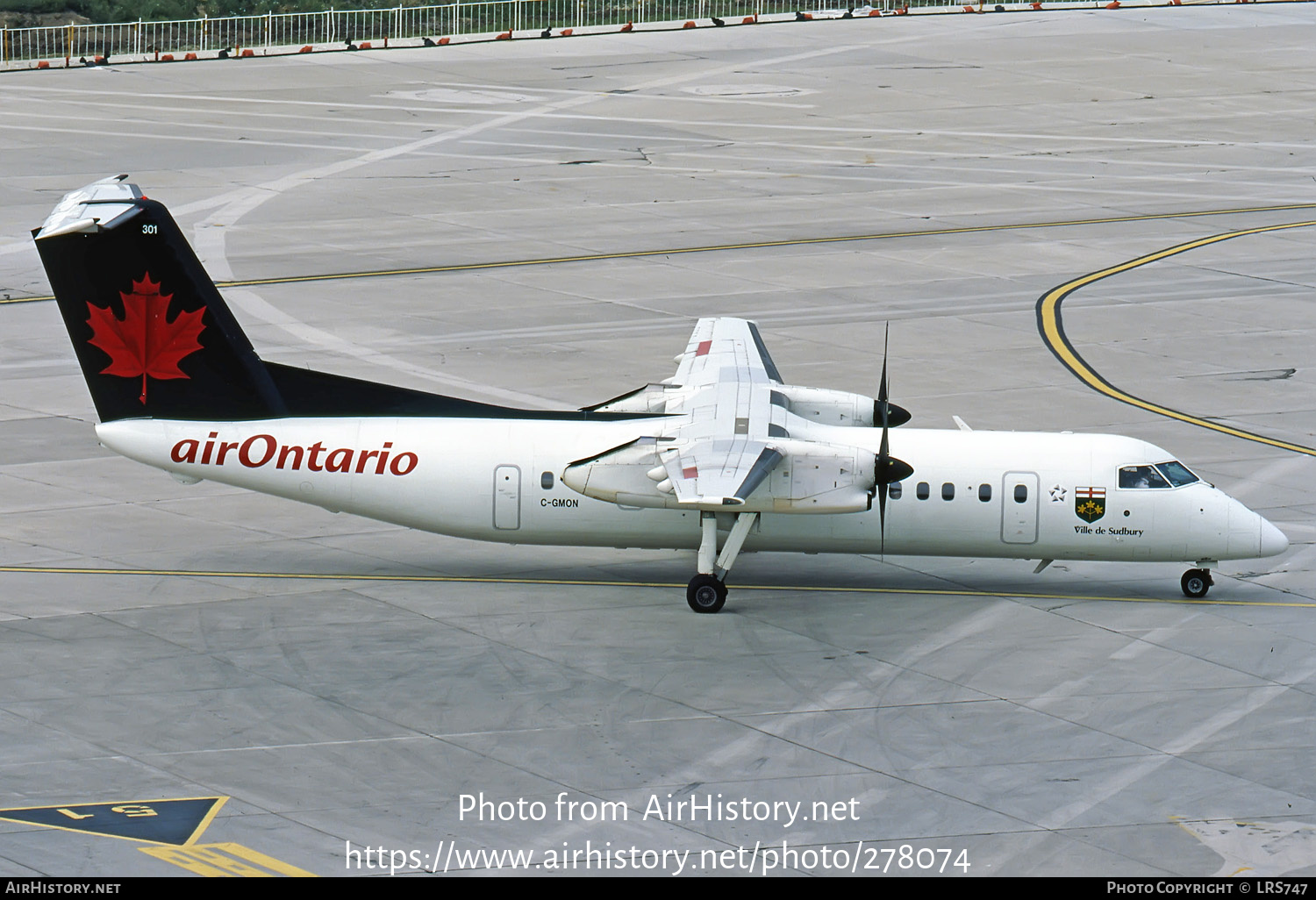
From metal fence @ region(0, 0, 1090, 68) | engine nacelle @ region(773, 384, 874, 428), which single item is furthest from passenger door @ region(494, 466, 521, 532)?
metal fence @ region(0, 0, 1090, 68)

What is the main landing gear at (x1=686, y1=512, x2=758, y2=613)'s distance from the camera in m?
26.0

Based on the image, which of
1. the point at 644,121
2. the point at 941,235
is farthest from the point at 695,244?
the point at 644,121

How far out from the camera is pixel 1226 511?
88.4 ft

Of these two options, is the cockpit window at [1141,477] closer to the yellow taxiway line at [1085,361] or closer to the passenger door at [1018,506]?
the passenger door at [1018,506]

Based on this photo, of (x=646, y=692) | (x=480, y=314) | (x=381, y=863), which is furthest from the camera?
(x=480, y=314)

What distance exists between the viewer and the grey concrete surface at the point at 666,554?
66.5 ft

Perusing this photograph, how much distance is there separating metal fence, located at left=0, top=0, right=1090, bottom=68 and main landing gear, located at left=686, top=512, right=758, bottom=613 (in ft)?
195

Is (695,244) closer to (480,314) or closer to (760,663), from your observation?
(480,314)

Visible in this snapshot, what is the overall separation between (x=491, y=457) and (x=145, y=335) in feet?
19.2

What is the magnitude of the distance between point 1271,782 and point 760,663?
277 inches

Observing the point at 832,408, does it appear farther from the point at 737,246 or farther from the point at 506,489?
the point at 737,246

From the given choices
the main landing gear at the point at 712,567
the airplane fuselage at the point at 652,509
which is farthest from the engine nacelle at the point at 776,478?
the airplane fuselage at the point at 652,509

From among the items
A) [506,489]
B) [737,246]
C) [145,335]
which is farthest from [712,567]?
[737,246]

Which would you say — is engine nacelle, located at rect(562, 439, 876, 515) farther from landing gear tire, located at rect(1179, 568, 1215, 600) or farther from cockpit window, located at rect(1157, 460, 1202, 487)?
landing gear tire, located at rect(1179, 568, 1215, 600)
